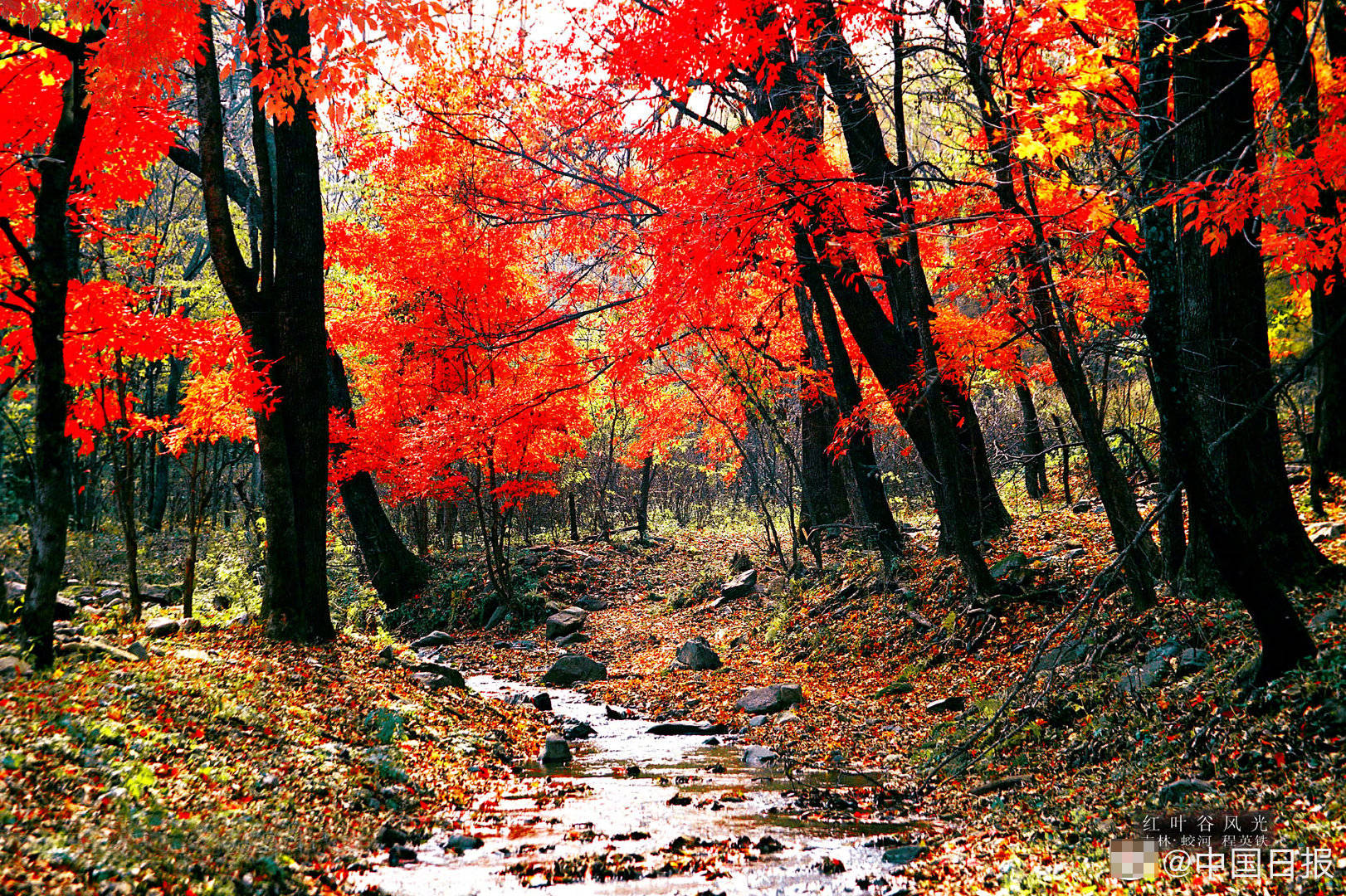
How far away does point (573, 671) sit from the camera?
40.8 ft

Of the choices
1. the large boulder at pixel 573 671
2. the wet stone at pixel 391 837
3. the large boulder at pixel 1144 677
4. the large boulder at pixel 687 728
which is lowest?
the large boulder at pixel 573 671

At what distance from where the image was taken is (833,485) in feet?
56.0

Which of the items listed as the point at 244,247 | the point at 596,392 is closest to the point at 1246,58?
the point at 596,392

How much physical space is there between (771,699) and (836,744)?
1652mm

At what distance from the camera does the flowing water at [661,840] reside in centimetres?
432

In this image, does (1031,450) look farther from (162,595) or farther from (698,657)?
(162,595)

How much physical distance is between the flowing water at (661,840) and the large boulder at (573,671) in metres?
5.01

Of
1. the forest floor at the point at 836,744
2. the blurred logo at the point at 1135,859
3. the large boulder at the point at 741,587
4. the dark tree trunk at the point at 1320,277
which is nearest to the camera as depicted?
the blurred logo at the point at 1135,859

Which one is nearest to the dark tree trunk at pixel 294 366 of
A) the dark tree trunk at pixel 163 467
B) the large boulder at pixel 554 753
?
the large boulder at pixel 554 753

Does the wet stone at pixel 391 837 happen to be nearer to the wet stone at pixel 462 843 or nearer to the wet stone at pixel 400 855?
the wet stone at pixel 400 855

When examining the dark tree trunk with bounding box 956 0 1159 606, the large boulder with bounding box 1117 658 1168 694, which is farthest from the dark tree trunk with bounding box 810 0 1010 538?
the large boulder with bounding box 1117 658 1168 694

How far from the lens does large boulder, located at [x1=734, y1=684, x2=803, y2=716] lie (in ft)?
29.5

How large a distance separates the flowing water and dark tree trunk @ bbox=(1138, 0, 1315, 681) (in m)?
2.55

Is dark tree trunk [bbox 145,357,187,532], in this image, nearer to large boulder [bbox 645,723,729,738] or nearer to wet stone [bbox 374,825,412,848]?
large boulder [bbox 645,723,729,738]
